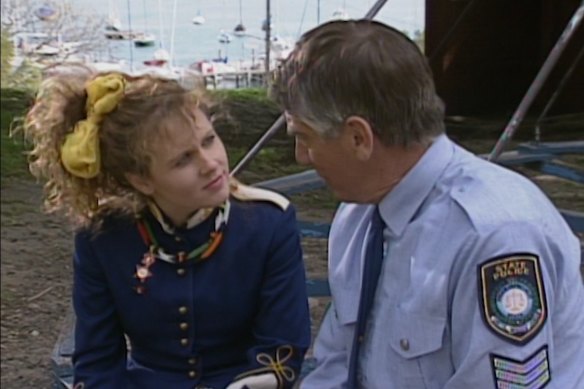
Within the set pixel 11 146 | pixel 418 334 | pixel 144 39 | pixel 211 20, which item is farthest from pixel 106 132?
pixel 11 146

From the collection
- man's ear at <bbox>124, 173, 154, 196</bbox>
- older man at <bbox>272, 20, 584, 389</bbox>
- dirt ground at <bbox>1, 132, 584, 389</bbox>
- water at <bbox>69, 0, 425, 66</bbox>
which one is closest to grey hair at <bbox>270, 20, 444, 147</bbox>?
older man at <bbox>272, 20, 584, 389</bbox>

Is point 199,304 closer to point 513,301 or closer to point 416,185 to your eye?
point 416,185

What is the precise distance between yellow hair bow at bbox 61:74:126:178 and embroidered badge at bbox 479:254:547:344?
814 mm

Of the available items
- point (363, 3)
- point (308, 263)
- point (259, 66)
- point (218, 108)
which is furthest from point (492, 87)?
point (218, 108)

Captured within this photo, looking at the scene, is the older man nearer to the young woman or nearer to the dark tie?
the dark tie

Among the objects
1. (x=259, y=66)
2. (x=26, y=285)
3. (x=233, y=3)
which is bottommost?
(x=26, y=285)

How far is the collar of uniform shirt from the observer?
1580 millimetres

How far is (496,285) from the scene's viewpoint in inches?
57.6

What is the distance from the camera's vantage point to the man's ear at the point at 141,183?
1978 millimetres

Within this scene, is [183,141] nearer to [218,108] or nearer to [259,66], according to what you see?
[218,108]

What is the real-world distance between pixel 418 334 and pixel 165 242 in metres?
0.65

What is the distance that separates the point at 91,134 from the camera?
1957 millimetres

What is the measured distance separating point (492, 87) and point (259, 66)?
8.57ft

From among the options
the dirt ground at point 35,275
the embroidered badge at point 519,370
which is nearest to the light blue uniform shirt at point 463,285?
the embroidered badge at point 519,370
